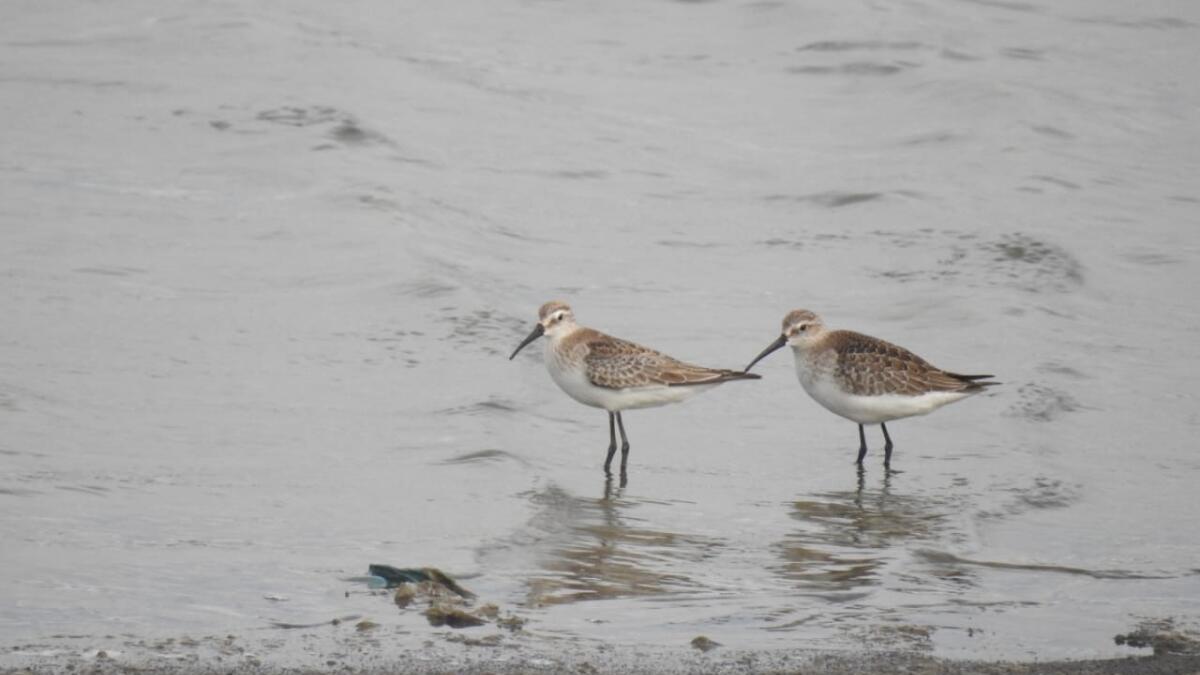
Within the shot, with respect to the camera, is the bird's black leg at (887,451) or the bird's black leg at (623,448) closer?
the bird's black leg at (623,448)

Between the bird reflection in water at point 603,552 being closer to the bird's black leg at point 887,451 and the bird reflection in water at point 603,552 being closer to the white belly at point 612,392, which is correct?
the white belly at point 612,392

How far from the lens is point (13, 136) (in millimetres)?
19469

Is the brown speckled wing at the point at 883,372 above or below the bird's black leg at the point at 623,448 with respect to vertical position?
above

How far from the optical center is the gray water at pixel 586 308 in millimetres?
8844

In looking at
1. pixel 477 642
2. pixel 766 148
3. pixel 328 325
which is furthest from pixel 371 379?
pixel 766 148

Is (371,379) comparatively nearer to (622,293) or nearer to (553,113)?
(622,293)

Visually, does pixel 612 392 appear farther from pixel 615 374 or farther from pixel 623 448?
pixel 623 448

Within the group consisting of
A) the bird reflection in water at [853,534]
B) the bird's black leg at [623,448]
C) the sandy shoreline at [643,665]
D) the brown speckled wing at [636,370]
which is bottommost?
the bird's black leg at [623,448]

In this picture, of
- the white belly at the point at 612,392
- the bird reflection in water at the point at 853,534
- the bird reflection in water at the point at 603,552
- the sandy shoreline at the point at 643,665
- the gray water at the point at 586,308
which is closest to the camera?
the sandy shoreline at the point at 643,665

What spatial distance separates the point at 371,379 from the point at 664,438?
2296 mm

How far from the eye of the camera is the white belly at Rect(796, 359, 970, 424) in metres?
11.7

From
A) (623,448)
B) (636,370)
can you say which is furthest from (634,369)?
(623,448)

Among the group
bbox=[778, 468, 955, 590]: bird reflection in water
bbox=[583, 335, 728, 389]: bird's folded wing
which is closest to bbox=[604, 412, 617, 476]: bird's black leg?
bbox=[583, 335, 728, 389]: bird's folded wing

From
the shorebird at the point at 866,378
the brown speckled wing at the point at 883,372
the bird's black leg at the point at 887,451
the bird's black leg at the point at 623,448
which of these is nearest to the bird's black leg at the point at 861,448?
the shorebird at the point at 866,378
